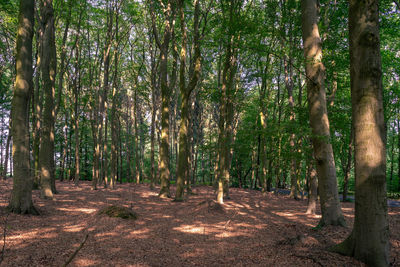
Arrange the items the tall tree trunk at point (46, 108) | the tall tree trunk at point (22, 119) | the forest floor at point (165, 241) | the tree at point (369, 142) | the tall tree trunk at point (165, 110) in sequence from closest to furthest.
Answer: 1. the tree at point (369, 142)
2. the forest floor at point (165, 241)
3. the tall tree trunk at point (22, 119)
4. the tall tree trunk at point (46, 108)
5. the tall tree trunk at point (165, 110)

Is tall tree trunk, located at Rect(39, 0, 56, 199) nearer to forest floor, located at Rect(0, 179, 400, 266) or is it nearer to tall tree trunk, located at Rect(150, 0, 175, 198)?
forest floor, located at Rect(0, 179, 400, 266)

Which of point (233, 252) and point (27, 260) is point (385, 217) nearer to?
point (233, 252)

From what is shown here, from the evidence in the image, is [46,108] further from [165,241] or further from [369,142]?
[369,142]

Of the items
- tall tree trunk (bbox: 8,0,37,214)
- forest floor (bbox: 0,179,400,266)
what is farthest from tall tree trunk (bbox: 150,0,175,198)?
tall tree trunk (bbox: 8,0,37,214)

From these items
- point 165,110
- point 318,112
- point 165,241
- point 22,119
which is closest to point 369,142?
point 318,112

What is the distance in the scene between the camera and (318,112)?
6.89 m

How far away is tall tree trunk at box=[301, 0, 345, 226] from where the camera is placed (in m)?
6.74

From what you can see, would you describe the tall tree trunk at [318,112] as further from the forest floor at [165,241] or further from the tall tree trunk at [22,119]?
the tall tree trunk at [22,119]

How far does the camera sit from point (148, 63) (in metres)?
25.5

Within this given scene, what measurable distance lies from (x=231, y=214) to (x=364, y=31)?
819cm

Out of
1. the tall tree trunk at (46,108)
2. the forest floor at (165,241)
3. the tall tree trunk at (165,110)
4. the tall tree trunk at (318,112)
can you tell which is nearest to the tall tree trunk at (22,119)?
the forest floor at (165,241)

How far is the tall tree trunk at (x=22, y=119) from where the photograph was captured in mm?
7484

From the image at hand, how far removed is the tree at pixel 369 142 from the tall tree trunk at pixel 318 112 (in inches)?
108

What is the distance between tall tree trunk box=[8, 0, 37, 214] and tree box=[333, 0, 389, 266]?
9336 mm
